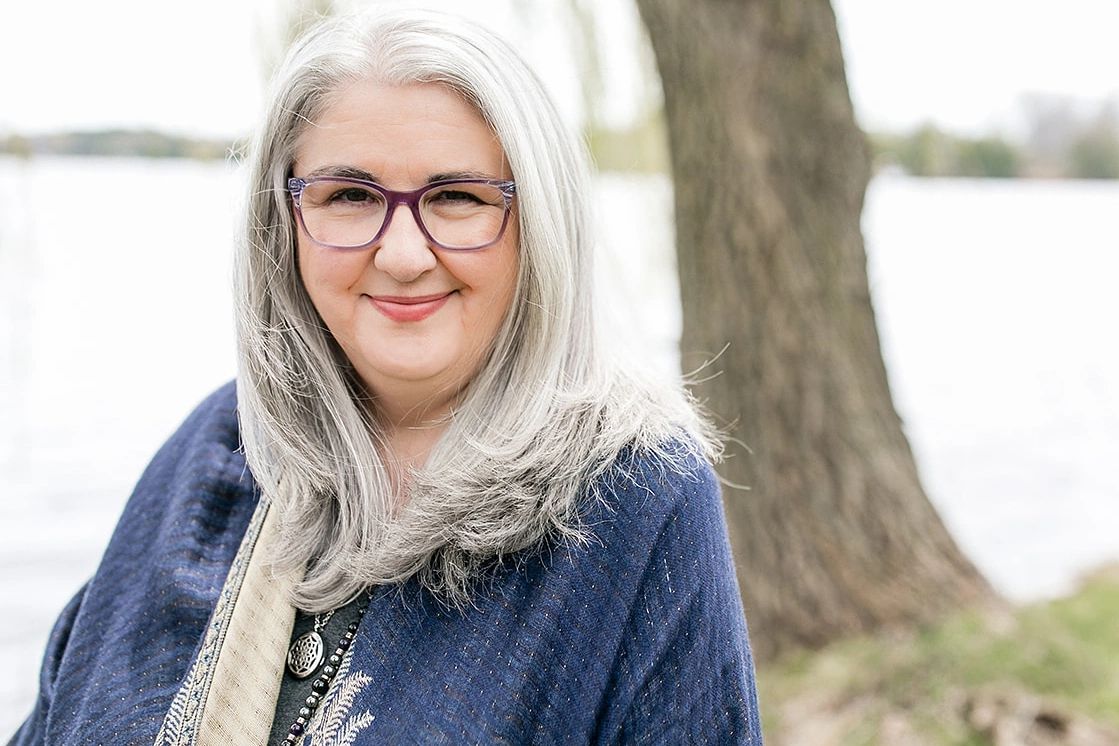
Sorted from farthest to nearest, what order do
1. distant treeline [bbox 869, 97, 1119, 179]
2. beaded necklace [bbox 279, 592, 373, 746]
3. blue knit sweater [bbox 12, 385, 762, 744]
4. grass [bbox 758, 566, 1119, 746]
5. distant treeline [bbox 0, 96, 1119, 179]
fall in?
distant treeline [bbox 869, 97, 1119, 179] < distant treeline [bbox 0, 96, 1119, 179] < grass [bbox 758, 566, 1119, 746] < beaded necklace [bbox 279, 592, 373, 746] < blue knit sweater [bbox 12, 385, 762, 744]

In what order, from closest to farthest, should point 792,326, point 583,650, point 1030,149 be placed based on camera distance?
point 583,650 < point 792,326 < point 1030,149

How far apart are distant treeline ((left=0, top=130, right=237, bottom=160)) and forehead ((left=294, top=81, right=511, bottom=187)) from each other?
2719mm

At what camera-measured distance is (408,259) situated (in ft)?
4.27

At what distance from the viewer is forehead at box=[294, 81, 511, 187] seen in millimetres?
1294

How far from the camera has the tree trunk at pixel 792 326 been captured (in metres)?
2.96

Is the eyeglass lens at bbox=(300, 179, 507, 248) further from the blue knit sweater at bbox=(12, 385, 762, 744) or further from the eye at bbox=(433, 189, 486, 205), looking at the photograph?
the blue knit sweater at bbox=(12, 385, 762, 744)

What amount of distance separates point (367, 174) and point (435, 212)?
0.09 m

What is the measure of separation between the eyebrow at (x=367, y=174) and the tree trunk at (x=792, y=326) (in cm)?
179

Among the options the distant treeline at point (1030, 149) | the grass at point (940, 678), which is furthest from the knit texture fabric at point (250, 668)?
the distant treeline at point (1030, 149)

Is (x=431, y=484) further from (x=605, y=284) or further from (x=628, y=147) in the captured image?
(x=628, y=147)

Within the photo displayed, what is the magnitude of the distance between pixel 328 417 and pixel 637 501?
0.49 meters

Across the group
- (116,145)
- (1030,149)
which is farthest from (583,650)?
(1030,149)

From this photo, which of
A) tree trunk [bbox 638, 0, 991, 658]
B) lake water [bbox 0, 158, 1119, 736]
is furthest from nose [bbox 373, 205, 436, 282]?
tree trunk [bbox 638, 0, 991, 658]

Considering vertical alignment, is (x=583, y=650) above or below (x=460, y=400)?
below
